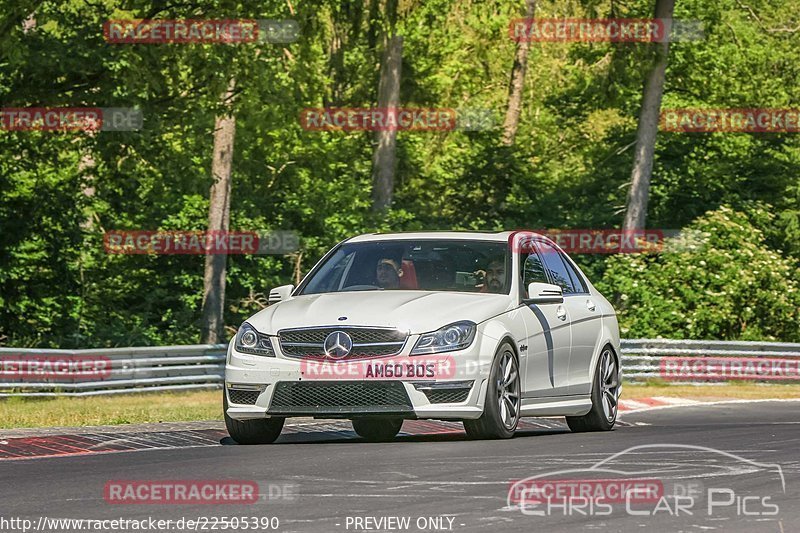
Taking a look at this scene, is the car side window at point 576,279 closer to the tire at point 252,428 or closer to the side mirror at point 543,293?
the side mirror at point 543,293

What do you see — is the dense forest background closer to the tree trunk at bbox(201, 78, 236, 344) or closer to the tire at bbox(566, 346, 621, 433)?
the tree trunk at bbox(201, 78, 236, 344)

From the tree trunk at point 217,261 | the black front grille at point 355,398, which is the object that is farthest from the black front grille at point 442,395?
the tree trunk at point 217,261

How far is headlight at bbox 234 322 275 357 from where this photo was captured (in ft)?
40.4

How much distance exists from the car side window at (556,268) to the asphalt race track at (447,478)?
56.0 inches

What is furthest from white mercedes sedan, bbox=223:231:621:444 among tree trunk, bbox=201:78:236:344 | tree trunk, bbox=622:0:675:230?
tree trunk, bbox=201:78:236:344

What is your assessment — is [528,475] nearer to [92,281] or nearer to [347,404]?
[347,404]

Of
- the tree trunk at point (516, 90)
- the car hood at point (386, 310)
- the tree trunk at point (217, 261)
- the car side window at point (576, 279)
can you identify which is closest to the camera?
the car hood at point (386, 310)

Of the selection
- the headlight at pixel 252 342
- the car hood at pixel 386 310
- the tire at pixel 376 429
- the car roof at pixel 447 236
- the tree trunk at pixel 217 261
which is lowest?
the tree trunk at pixel 217 261

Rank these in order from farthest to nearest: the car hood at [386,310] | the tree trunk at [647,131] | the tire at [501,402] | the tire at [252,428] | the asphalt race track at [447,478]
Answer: the tree trunk at [647,131], the tire at [252,428], the tire at [501,402], the car hood at [386,310], the asphalt race track at [447,478]

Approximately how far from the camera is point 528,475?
33.0ft

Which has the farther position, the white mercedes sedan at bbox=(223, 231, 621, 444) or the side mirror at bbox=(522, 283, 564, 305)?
the side mirror at bbox=(522, 283, 564, 305)

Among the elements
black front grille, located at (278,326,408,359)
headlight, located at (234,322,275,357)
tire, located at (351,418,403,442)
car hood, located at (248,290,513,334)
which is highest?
car hood, located at (248,290,513,334)

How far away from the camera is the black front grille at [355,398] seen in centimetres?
1199

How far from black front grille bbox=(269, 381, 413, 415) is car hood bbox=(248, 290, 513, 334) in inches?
17.6
